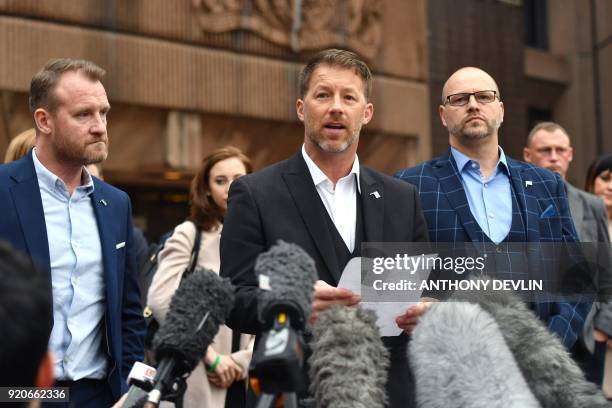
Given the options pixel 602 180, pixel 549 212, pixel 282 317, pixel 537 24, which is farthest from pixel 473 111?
pixel 537 24

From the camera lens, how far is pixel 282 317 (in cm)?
269

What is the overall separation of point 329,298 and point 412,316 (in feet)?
1.12

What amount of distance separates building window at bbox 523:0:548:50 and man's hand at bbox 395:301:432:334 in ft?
55.9

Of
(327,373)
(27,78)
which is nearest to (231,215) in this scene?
(327,373)

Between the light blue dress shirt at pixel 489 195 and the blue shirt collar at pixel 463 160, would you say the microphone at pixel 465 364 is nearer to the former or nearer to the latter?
the light blue dress shirt at pixel 489 195

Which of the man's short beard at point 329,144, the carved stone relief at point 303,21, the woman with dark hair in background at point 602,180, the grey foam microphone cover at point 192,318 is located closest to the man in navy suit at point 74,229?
the man's short beard at point 329,144

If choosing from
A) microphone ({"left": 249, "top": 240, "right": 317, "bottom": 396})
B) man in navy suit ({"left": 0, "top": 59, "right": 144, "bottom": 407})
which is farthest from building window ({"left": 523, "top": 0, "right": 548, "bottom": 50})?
microphone ({"left": 249, "top": 240, "right": 317, "bottom": 396})

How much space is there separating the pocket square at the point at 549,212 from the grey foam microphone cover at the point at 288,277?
87.2 inches

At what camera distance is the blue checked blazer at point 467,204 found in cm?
465

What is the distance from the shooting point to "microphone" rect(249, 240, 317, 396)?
261 cm

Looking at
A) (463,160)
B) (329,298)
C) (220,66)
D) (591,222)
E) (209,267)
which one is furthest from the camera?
(220,66)

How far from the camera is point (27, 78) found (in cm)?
1057

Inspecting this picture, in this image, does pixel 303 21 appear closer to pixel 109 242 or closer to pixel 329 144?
pixel 109 242

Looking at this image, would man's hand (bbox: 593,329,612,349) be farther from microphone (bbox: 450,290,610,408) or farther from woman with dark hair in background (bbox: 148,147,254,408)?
microphone (bbox: 450,290,610,408)
